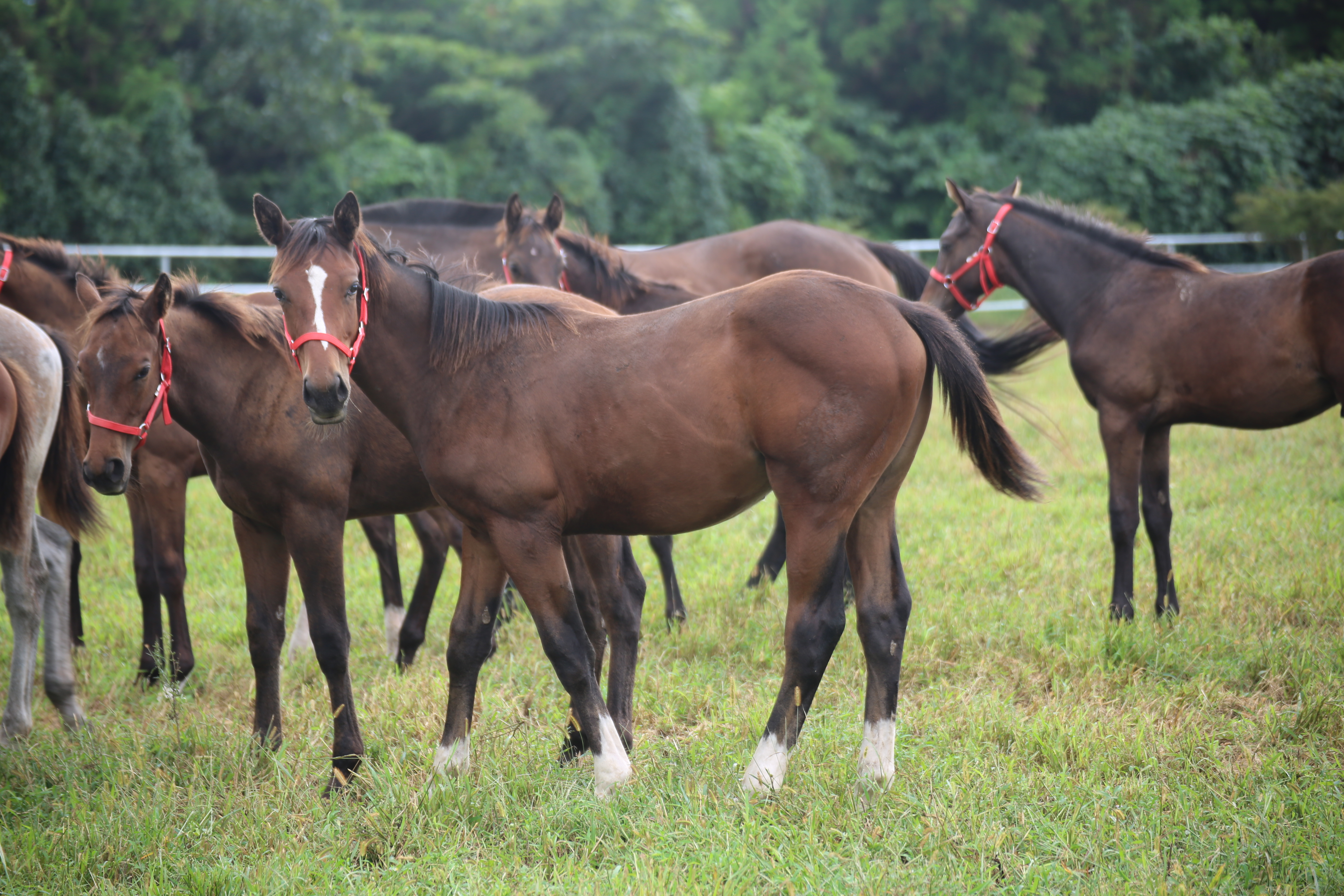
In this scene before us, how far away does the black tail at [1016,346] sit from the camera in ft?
18.7

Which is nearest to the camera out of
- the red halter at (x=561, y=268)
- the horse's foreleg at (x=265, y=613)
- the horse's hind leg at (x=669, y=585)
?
the horse's foreleg at (x=265, y=613)

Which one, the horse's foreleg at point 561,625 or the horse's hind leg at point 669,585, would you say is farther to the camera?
the horse's hind leg at point 669,585

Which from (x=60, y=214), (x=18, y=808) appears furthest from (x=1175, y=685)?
(x=60, y=214)

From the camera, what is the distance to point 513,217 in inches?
251

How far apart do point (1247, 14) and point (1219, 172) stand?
27.4 ft

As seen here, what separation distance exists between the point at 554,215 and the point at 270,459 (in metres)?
3.33

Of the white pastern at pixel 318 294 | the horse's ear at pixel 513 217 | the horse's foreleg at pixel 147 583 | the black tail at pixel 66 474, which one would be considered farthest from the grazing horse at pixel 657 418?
the horse's ear at pixel 513 217

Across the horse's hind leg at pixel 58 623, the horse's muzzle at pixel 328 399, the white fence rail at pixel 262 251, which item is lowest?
the white fence rail at pixel 262 251

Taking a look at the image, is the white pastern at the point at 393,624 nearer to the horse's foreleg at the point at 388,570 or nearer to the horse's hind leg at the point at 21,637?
the horse's foreleg at the point at 388,570

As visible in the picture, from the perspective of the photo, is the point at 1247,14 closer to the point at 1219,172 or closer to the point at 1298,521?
the point at 1219,172

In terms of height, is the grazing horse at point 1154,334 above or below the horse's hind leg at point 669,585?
above

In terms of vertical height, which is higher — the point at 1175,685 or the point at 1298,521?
the point at 1175,685

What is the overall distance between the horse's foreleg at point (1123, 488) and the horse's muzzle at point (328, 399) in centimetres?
385

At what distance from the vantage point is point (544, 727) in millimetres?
3900
